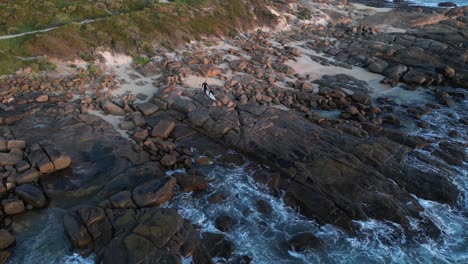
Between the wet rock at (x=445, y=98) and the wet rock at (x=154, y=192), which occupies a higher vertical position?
the wet rock at (x=445, y=98)

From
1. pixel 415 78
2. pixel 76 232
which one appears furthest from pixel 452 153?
pixel 76 232

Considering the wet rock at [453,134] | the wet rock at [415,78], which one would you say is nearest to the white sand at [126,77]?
the wet rock at [453,134]

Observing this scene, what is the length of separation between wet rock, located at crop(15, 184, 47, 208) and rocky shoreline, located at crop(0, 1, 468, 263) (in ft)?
0.18

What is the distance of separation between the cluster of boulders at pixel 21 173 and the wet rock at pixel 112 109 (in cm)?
507

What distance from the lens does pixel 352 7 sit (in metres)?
54.5

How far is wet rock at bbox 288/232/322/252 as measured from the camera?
52.6ft

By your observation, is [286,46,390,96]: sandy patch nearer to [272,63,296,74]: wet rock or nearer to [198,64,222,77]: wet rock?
[272,63,296,74]: wet rock

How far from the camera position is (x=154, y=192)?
17.6 metres

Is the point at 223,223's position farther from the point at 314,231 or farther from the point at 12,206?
the point at 12,206

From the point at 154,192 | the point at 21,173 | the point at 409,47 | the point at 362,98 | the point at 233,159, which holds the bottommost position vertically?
the point at 21,173

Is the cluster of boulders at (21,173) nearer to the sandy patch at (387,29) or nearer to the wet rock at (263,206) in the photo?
the wet rock at (263,206)

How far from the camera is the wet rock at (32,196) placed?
16938mm

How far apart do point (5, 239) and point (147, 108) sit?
12107 millimetres

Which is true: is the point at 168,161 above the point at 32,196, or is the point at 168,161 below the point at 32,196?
above
